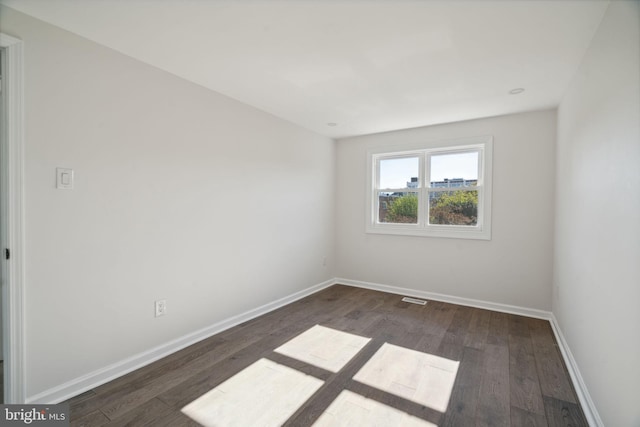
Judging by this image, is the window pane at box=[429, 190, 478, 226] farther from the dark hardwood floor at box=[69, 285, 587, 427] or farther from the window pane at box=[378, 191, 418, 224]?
the dark hardwood floor at box=[69, 285, 587, 427]

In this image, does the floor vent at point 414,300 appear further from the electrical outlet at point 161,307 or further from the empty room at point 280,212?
the electrical outlet at point 161,307

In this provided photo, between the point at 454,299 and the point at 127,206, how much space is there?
12.7 feet

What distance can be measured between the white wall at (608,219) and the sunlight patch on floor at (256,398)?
1.68 meters

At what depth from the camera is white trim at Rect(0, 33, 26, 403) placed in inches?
67.4

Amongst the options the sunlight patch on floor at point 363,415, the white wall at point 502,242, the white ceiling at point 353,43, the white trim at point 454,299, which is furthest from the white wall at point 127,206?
the white wall at point 502,242

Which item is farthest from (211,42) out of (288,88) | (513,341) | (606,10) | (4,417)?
(513,341)

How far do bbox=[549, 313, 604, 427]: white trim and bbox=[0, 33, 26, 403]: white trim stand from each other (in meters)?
3.33

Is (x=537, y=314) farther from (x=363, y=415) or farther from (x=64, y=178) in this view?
(x=64, y=178)

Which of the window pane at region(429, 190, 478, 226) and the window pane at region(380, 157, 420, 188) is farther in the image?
the window pane at region(380, 157, 420, 188)

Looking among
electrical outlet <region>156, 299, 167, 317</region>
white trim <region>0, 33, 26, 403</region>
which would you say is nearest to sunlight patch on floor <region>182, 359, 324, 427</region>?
electrical outlet <region>156, 299, 167, 317</region>

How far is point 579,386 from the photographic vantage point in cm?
202

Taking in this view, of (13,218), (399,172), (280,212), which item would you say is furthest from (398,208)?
(13,218)

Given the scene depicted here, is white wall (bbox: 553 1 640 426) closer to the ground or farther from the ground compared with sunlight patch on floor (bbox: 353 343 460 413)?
farther from the ground

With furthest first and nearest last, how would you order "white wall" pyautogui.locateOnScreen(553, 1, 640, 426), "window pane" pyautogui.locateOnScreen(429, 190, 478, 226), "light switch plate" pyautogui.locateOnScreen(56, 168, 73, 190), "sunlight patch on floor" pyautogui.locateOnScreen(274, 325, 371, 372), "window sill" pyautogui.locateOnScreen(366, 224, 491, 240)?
"window pane" pyautogui.locateOnScreen(429, 190, 478, 226) → "window sill" pyautogui.locateOnScreen(366, 224, 491, 240) → "sunlight patch on floor" pyautogui.locateOnScreen(274, 325, 371, 372) → "light switch plate" pyautogui.locateOnScreen(56, 168, 73, 190) → "white wall" pyautogui.locateOnScreen(553, 1, 640, 426)
